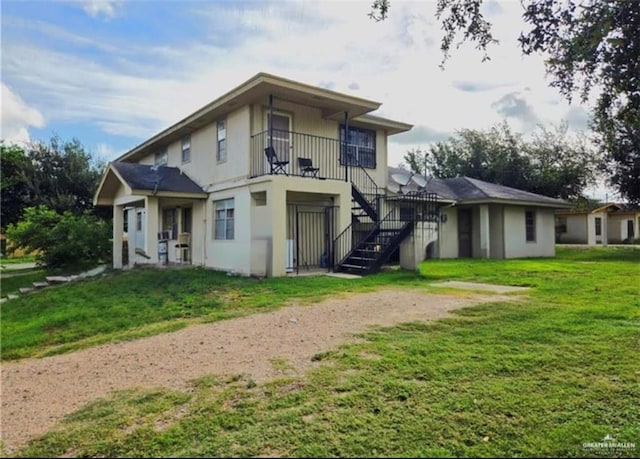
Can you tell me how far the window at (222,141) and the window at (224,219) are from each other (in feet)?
5.05

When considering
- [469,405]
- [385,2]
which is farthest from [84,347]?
[385,2]

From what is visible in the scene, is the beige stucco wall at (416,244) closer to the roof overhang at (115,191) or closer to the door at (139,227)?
the roof overhang at (115,191)

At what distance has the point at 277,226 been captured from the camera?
11.4 meters

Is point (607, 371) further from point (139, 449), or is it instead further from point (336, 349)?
point (139, 449)

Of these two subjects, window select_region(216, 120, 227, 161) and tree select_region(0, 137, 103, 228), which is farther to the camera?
tree select_region(0, 137, 103, 228)

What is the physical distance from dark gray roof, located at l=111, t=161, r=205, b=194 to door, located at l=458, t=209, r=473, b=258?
1172 cm

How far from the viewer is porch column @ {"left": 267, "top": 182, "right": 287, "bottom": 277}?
1130 centimetres

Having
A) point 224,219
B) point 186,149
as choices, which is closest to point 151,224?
point 224,219

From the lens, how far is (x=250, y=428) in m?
2.89

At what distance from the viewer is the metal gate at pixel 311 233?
44.4ft

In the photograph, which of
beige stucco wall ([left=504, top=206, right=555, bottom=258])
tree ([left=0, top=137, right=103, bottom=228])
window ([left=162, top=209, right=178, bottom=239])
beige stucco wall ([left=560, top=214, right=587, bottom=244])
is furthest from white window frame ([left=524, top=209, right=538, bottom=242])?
tree ([left=0, top=137, right=103, bottom=228])

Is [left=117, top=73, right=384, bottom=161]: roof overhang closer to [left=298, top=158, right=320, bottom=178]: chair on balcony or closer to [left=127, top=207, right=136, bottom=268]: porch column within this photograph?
[left=298, top=158, right=320, bottom=178]: chair on balcony

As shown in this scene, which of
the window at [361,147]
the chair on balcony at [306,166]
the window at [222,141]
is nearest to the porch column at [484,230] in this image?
the window at [361,147]

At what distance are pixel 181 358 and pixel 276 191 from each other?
23.4 feet
